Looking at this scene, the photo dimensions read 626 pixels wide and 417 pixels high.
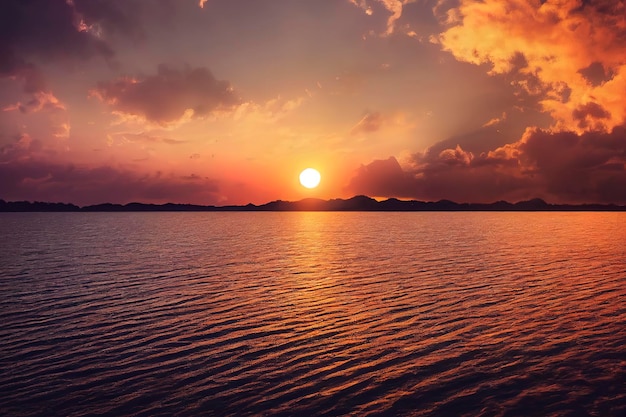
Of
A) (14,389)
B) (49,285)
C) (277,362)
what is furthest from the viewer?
(49,285)

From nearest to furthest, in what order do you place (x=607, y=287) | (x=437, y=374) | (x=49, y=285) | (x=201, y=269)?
(x=437, y=374) → (x=607, y=287) → (x=49, y=285) → (x=201, y=269)

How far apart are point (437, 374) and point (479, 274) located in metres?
30.8

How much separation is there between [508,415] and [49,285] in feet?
136

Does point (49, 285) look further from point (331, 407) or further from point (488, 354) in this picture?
point (488, 354)

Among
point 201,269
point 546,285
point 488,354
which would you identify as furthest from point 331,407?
point 201,269

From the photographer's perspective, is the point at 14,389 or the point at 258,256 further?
→ the point at 258,256

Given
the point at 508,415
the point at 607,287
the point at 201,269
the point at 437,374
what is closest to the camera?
the point at 508,415

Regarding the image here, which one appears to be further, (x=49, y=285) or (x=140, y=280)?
(x=140, y=280)

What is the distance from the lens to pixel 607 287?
37.7m

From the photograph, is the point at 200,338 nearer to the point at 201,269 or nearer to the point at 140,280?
the point at 140,280

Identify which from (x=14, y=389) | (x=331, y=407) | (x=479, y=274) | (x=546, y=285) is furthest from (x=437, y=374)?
(x=479, y=274)

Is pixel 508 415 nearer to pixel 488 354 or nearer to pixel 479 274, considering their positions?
pixel 488 354

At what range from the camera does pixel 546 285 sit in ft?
128

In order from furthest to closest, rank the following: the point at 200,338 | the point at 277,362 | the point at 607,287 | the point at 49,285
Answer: the point at 49,285 < the point at 607,287 < the point at 200,338 < the point at 277,362
